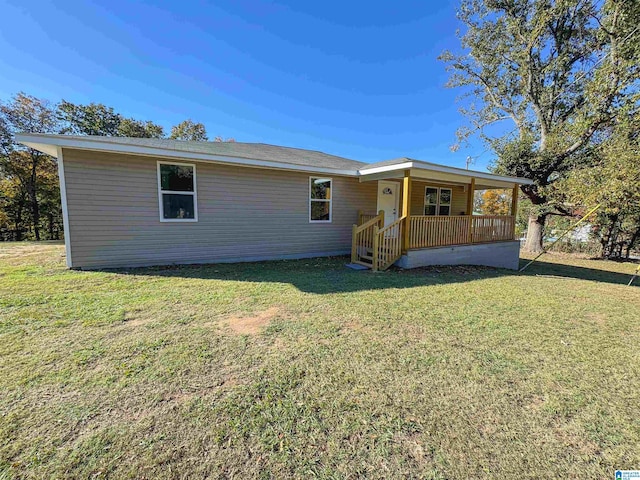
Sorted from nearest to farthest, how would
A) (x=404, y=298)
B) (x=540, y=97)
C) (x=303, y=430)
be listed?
(x=303, y=430) → (x=404, y=298) → (x=540, y=97)

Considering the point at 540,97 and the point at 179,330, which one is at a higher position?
the point at 540,97

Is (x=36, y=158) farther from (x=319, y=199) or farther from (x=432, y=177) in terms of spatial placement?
(x=432, y=177)

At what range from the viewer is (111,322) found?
329cm

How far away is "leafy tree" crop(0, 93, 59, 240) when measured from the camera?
14.8 metres

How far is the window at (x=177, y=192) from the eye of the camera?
20.8 feet

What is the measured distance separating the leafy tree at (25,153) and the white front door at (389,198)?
1962 centimetres

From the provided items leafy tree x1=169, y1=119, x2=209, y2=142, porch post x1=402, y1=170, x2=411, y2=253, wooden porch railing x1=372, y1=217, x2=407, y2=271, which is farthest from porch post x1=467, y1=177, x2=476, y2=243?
leafy tree x1=169, y1=119, x2=209, y2=142

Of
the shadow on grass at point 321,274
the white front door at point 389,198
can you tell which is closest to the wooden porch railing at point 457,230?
the shadow on grass at point 321,274

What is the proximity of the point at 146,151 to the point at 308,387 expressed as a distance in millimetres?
5902

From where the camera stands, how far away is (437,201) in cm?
1116

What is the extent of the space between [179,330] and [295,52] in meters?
14.0

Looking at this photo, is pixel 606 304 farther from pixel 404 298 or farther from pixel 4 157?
pixel 4 157

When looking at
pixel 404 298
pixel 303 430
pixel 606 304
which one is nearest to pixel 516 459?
pixel 303 430

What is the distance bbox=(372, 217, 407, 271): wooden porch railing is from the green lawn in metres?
2.34
